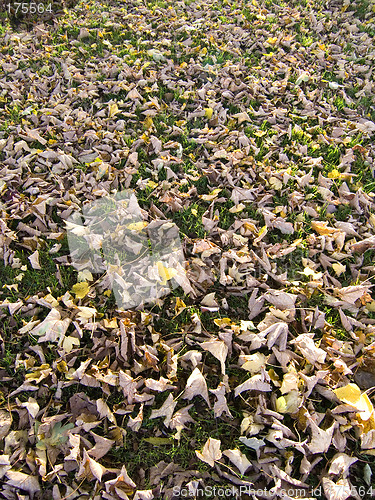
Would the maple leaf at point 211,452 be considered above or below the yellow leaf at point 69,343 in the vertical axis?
below

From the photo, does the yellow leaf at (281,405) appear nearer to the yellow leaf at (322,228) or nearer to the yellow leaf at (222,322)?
the yellow leaf at (222,322)

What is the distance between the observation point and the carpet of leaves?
185cm

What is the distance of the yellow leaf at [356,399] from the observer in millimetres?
1892

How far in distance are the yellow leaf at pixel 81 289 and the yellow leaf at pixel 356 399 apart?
1685mm

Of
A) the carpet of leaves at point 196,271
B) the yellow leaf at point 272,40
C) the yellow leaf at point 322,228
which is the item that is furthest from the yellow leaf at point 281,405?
the yellow leaf at point 272,40

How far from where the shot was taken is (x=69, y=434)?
186 cm

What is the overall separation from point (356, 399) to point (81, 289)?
1.84 m

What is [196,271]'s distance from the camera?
8.21 feet

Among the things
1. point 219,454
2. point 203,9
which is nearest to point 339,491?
point 219,454

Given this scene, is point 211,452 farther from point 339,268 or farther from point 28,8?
point 28,8

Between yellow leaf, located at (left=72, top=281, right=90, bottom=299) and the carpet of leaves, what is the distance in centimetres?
1

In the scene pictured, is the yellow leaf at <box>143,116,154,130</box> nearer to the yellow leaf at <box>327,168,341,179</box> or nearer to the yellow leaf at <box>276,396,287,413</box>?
the yellow leaf at <box>327,168,341,179</box>

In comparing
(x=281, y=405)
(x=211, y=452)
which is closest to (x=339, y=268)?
(x=281, y=405)

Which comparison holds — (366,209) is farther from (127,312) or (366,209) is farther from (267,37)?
(267,37)
